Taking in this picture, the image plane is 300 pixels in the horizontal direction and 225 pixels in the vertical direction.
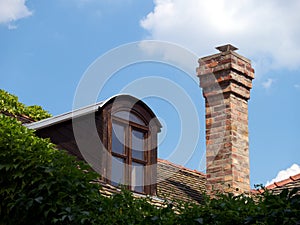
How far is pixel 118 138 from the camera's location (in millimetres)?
9008

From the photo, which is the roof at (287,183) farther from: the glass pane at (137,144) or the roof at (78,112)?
the roof at (78,112)

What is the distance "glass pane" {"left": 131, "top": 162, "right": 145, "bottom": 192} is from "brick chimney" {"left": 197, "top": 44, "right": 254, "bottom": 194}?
4.34 ft

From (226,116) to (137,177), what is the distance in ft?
6.47

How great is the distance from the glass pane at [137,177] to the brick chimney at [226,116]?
1323mm

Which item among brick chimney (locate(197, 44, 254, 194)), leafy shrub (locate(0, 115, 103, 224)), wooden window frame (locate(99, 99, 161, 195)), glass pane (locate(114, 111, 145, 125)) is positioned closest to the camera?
leafy shrub (locate(0, 115, 103, 224))

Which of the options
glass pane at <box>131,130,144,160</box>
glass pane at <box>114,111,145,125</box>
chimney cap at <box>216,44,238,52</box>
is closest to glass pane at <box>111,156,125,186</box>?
glass pane at <box>131,130,144,160</box>

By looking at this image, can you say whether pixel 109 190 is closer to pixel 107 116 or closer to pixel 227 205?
pixel 107 116

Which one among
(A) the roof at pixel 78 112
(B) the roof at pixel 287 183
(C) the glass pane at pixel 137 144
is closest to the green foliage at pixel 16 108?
(A) the roof at pixel 78 112

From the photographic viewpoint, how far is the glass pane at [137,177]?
29.6ft

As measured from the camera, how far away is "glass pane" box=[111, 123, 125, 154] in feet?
29.3

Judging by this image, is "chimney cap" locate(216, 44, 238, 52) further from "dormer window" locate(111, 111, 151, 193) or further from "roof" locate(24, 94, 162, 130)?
"dormer window" locate(111, 111, 151, 193)

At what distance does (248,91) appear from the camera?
1066 cm

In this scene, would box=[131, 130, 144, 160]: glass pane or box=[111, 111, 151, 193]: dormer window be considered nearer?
box=[111, 111, 151, 193]: dormer window

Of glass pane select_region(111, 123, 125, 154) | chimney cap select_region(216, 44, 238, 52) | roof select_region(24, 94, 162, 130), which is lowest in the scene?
glass pane select_region(111, 123, 125, 154)
